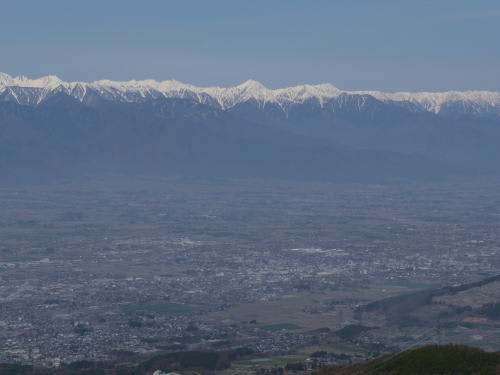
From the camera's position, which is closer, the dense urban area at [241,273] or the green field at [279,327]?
the dense urban area at [241,273]

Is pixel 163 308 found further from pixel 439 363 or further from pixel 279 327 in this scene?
pixel 439 363

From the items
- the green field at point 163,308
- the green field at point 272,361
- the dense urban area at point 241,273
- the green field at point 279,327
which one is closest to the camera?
the green field at point 272,361

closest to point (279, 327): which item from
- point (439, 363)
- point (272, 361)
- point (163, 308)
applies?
point (163, 308)

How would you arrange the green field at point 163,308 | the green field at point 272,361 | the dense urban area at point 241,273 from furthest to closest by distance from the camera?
the green field at point 163,308
the dense urban area at point 241,273
the green field at point 272,361

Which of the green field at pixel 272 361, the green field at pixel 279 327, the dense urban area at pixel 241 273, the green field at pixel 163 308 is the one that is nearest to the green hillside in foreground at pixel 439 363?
the dense urban area at pixel 241 273

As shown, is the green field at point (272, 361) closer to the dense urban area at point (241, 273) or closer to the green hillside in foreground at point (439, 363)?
the dense urban area at point (241, 273)

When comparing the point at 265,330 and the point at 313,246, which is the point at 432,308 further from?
the point at 313,246
